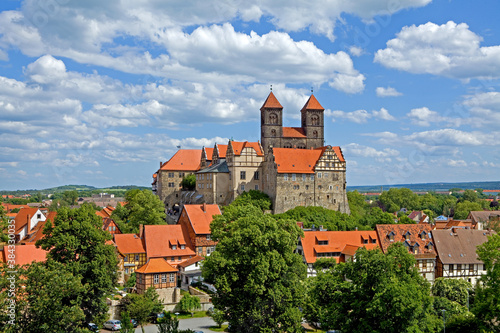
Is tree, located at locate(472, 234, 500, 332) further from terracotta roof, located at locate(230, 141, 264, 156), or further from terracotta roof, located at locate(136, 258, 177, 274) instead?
terracotta roof, located at locate(230, 141, 264, 156)

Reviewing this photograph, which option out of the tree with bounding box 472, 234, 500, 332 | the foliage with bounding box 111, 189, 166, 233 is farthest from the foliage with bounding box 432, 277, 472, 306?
the foliage with bounding box 111, 189, 166, 233

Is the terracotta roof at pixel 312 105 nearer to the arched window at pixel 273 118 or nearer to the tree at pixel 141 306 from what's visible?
the arched window at pixel 273 118

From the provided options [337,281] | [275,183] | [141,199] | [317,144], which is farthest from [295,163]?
[337,281]

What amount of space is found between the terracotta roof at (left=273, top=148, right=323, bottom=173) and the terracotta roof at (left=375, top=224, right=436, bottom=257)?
76.2 feet

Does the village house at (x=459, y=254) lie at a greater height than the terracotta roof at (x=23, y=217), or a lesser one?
lesser

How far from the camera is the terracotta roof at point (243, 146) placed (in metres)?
90.2

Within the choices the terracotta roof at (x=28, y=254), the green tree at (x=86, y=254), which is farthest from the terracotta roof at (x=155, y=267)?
the green tree at (x=86, y=254)

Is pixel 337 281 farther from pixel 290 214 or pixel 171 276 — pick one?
pixel 290 214

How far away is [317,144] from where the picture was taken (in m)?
100

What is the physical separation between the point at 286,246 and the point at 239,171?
176 feet

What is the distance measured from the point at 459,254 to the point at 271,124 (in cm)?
4456

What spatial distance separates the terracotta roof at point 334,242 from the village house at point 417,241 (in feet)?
4.35

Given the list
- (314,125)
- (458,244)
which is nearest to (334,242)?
(458,244)

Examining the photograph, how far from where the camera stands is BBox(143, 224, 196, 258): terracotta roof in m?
59.2
